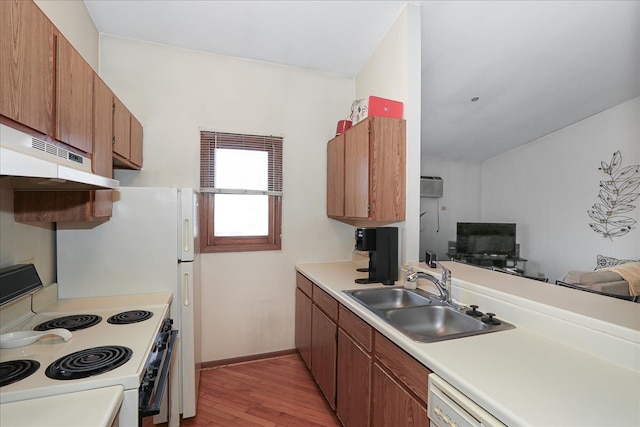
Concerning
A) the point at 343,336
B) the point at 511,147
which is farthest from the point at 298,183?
the point at 511,147

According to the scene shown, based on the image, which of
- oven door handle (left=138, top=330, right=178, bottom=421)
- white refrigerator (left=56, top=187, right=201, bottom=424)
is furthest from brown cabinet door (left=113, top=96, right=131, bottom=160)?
oven door handle (left=138, top=330, right=178, bottom=421)

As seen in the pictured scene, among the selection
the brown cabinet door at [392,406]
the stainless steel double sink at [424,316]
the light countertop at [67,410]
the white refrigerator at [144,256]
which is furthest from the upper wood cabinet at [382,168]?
the light countertop at [67,410]

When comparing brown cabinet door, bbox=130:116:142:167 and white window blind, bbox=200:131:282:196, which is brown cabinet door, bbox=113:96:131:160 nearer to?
brown cabinet door, bbox=130:116:142:167

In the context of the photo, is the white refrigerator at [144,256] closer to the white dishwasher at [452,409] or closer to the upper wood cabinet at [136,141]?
the upper wood cabinet at [136,141]

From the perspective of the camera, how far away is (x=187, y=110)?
2.59 metres

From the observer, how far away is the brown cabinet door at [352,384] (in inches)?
58.8

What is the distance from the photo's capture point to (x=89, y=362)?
3.59 ft

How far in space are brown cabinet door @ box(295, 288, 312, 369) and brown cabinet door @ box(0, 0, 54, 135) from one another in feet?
6.63

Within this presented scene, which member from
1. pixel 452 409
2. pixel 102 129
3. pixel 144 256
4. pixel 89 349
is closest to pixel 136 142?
pixel 102 129

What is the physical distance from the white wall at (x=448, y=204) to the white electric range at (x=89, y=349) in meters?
4.56

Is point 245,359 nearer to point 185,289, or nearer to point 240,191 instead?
point 185,289

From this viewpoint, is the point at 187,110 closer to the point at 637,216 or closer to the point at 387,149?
the point at 387,149

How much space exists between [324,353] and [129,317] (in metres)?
1.27

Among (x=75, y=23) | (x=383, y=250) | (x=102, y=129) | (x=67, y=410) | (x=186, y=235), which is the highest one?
(x=75, y=23)
